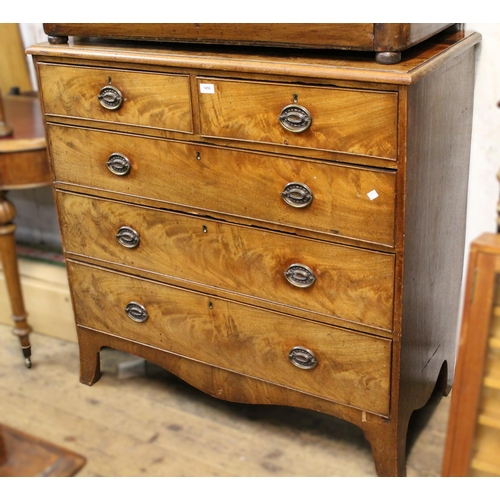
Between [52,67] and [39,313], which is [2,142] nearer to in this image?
[52,67]

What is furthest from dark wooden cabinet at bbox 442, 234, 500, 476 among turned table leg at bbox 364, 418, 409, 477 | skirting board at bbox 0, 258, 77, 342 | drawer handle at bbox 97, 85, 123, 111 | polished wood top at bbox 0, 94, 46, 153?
skirting board at bbox 0, 258, 77, 342

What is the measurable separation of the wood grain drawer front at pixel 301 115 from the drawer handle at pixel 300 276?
0.34 metres

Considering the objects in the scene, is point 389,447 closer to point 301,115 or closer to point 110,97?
point 301,115

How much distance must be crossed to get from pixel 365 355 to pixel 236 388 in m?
0.47

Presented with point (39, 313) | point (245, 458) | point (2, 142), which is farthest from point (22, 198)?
point (245, 458)

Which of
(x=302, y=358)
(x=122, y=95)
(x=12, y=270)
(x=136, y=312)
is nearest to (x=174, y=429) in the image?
(x=136, y=312)

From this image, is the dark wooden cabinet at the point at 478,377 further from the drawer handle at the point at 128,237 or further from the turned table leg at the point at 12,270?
the turned table leg at the point at 12,270

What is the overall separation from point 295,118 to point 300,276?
0.42m

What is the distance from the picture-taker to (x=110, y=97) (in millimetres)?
2057

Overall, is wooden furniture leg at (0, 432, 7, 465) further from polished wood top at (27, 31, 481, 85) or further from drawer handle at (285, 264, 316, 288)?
polished wood top at (27, 31, 481, 85)

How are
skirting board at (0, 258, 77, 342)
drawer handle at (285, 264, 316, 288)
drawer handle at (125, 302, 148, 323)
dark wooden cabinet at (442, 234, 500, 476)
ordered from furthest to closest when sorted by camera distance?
skirting board at (0, 258, 77, 342) → drawer handle at (125, 302, 148, 323) → drawer handle at (285, 264, 316, 288) → dark wooden cabinet at (442, 234, 500, 476)


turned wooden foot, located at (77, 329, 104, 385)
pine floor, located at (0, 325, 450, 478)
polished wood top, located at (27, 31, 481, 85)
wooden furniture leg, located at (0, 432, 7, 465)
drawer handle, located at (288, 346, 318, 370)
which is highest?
polished wood top, located at (27, 31, 481, 85)

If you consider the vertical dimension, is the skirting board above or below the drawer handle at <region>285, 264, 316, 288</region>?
below

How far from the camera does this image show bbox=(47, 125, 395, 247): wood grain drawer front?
178 cm
